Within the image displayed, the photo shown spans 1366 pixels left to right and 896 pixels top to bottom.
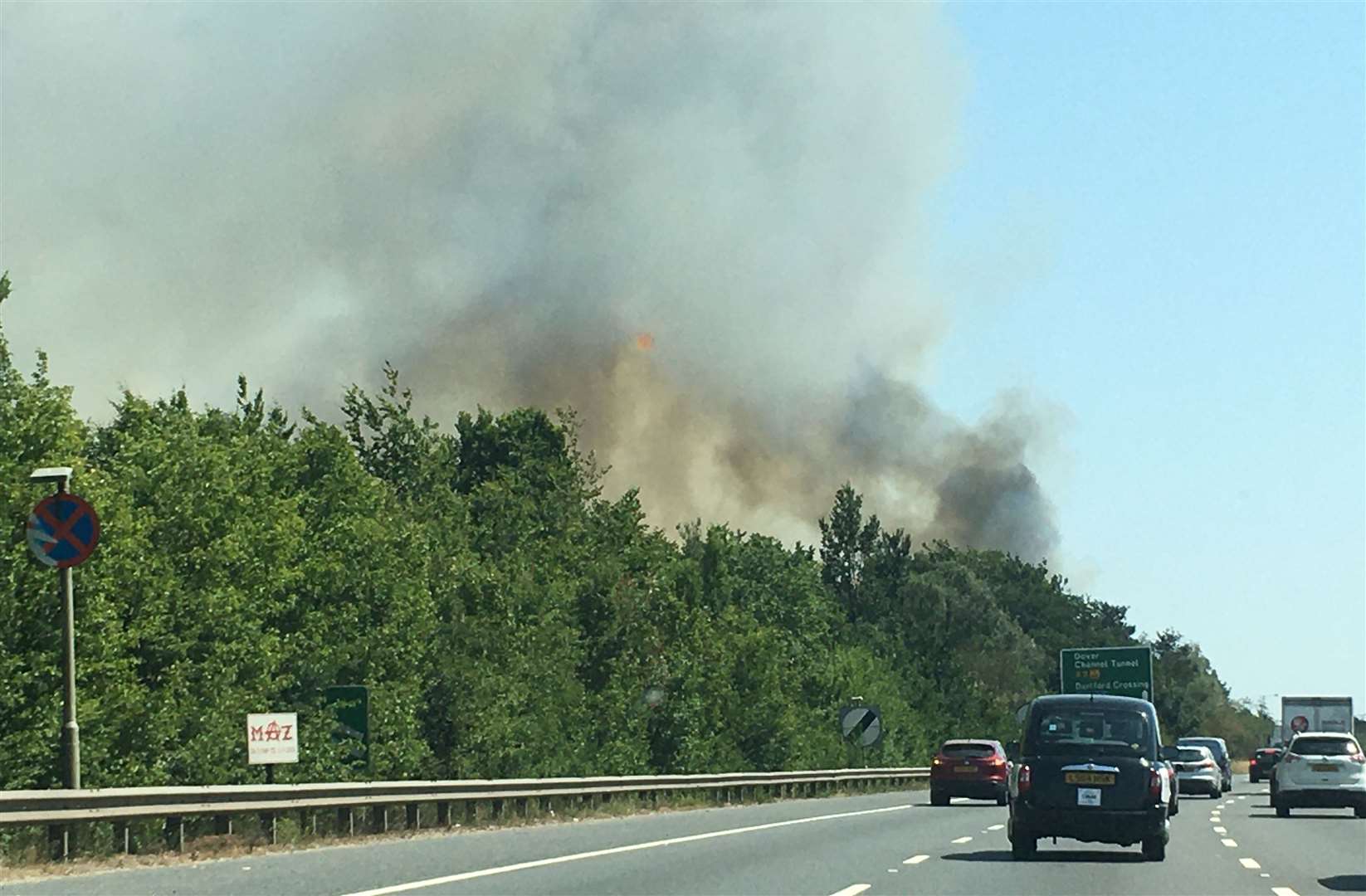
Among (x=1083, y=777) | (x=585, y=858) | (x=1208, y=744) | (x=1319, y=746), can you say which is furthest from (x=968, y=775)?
(x=1208, y=744)

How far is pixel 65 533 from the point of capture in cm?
2600

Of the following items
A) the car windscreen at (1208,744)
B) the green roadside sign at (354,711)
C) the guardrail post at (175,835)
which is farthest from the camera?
the car windscreen at (1208,744)

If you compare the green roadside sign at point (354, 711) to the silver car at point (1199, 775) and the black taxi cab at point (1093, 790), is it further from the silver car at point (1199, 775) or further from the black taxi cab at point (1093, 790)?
the silver car at point (1199, 775)

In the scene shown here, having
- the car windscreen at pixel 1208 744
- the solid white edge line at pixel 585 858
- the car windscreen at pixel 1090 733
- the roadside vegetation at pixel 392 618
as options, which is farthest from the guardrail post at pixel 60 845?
the car windscreen at pixel 1208 744

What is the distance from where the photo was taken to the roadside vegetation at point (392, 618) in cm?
4488

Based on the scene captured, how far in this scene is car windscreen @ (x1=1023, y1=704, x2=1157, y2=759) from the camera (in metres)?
24.9

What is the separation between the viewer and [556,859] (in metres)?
23.0

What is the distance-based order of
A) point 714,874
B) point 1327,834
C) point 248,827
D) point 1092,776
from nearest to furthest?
point 714,874, point 1092,776, point 248,827, point 1327,834

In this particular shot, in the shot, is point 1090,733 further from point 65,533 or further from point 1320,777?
point 1320,777

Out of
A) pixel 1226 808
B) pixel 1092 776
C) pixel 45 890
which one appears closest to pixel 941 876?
pixel 1092 776

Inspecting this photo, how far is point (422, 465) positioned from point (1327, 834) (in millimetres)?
65758

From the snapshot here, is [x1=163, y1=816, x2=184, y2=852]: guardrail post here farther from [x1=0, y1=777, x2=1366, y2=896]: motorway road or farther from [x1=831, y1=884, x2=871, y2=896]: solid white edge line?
[x1=831, y1=884, x2=871, y2=896]: solid white edge line

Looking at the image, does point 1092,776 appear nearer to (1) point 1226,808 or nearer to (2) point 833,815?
(2) point 833,815

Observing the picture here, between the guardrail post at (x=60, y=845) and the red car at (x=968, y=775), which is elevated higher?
the guardrail post at (x=60, y=845)
